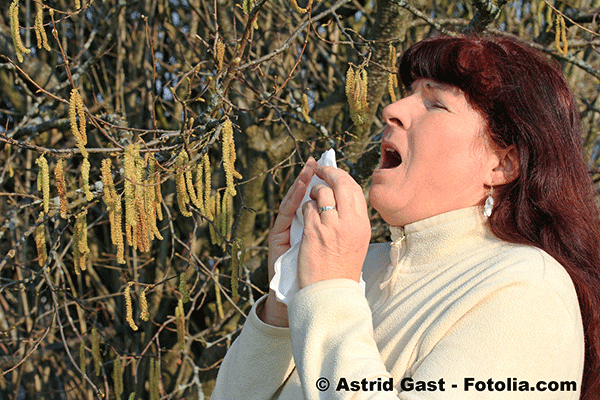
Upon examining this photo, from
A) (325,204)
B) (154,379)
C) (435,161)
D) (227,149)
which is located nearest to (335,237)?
(325,204)

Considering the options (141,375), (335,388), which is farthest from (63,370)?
(335,388)

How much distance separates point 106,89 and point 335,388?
322 cm

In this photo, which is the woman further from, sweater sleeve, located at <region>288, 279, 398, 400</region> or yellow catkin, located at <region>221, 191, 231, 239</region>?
yellow catkin, located at <region>221, 191, 231, 239</region>

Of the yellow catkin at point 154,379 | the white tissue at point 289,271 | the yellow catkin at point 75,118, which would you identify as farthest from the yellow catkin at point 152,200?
the yellow catkin at point 154,379

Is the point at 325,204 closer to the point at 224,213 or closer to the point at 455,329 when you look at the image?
the point at 455,329

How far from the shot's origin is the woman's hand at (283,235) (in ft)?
4.25

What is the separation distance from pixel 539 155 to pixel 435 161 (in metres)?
0.22

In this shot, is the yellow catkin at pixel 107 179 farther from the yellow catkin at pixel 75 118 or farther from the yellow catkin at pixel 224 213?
the yellow catkin at pixel 224 213

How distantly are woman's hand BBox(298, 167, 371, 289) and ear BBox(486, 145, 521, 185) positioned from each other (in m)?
0.33

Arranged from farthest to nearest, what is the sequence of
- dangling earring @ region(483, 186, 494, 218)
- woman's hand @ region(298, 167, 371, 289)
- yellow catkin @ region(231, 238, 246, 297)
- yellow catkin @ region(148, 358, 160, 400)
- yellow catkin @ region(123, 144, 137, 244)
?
yellow catkin @ region(148, 358, 160, 400)
yellow catkin @ region(231, 238, 246, 297)
yellow catkin @ region(123, 144, 137, 244)
dangling earring @ region(483, 186, 494, 218)
woman's hand @ region(298, 167, 371, 289)

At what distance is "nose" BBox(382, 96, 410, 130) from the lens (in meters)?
1.30

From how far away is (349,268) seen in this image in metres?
1.10

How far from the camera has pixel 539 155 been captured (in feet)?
3.99

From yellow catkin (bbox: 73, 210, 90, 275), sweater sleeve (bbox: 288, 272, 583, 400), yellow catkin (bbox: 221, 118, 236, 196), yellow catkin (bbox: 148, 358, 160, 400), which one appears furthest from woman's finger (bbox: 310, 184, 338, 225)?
yellow catkin (bbox: 148, 358, 160, 400)
